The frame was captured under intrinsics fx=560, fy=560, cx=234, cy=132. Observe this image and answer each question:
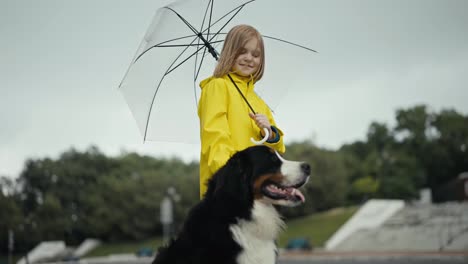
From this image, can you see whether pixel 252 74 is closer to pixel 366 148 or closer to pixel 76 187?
pixel 76 187

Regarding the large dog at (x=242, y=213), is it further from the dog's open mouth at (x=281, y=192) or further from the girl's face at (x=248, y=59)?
the girl's face at (x=248, y=59)

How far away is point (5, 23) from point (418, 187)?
7281cm

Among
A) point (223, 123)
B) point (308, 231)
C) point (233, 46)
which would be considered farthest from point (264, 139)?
point (308, 231)

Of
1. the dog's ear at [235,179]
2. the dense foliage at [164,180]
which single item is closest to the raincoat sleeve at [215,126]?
the dog's ear at [235,179]

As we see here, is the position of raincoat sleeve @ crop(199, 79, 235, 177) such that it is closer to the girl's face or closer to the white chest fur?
the girl's face

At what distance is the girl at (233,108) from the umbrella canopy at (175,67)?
0.63 m

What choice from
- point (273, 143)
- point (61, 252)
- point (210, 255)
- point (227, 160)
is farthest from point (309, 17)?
point (61, 252)

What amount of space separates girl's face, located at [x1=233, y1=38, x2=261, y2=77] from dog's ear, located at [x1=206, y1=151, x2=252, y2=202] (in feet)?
3.06

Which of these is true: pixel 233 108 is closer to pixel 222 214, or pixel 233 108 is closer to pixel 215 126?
pixel 215 126

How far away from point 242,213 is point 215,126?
71 centimetres

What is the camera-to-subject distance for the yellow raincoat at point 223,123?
158 inches

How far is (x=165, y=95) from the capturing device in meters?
5.16

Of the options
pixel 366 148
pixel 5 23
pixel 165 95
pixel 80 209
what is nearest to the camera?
pixel 165 95

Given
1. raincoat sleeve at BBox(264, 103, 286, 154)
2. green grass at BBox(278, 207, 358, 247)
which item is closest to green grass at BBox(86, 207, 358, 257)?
green grass at BBox(278, 207, 358, 247)
